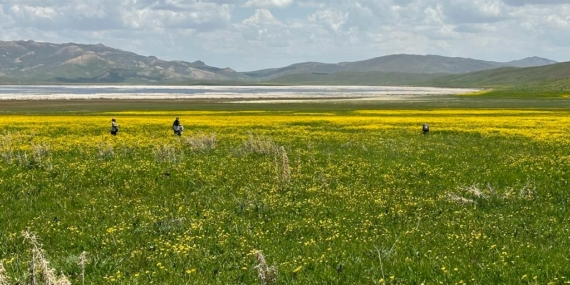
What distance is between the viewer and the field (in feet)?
44.0

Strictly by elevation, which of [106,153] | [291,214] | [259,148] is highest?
[259,148]

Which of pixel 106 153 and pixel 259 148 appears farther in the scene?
pixel 259 148

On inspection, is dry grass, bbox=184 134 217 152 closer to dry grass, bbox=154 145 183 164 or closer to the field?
the field

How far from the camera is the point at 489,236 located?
1578 centimetres

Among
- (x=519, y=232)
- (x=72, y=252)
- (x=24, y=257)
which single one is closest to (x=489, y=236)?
(x=519, y=232)

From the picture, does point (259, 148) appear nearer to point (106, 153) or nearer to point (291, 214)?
point (106, 153)

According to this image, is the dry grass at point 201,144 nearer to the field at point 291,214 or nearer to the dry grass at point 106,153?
the field at point 291,214

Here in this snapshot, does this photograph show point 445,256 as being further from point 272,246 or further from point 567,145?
point 567,145

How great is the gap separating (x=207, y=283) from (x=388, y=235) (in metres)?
6.33

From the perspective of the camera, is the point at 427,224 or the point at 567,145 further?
the point at 567,145

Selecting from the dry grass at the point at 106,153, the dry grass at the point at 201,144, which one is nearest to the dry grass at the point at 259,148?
the dry grass at the point at 201,144

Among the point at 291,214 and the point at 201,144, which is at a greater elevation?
the point at 201,144

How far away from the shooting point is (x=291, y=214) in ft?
62.8

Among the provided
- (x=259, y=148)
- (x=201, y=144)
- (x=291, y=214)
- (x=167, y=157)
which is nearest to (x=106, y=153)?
(x=167, y=157)
